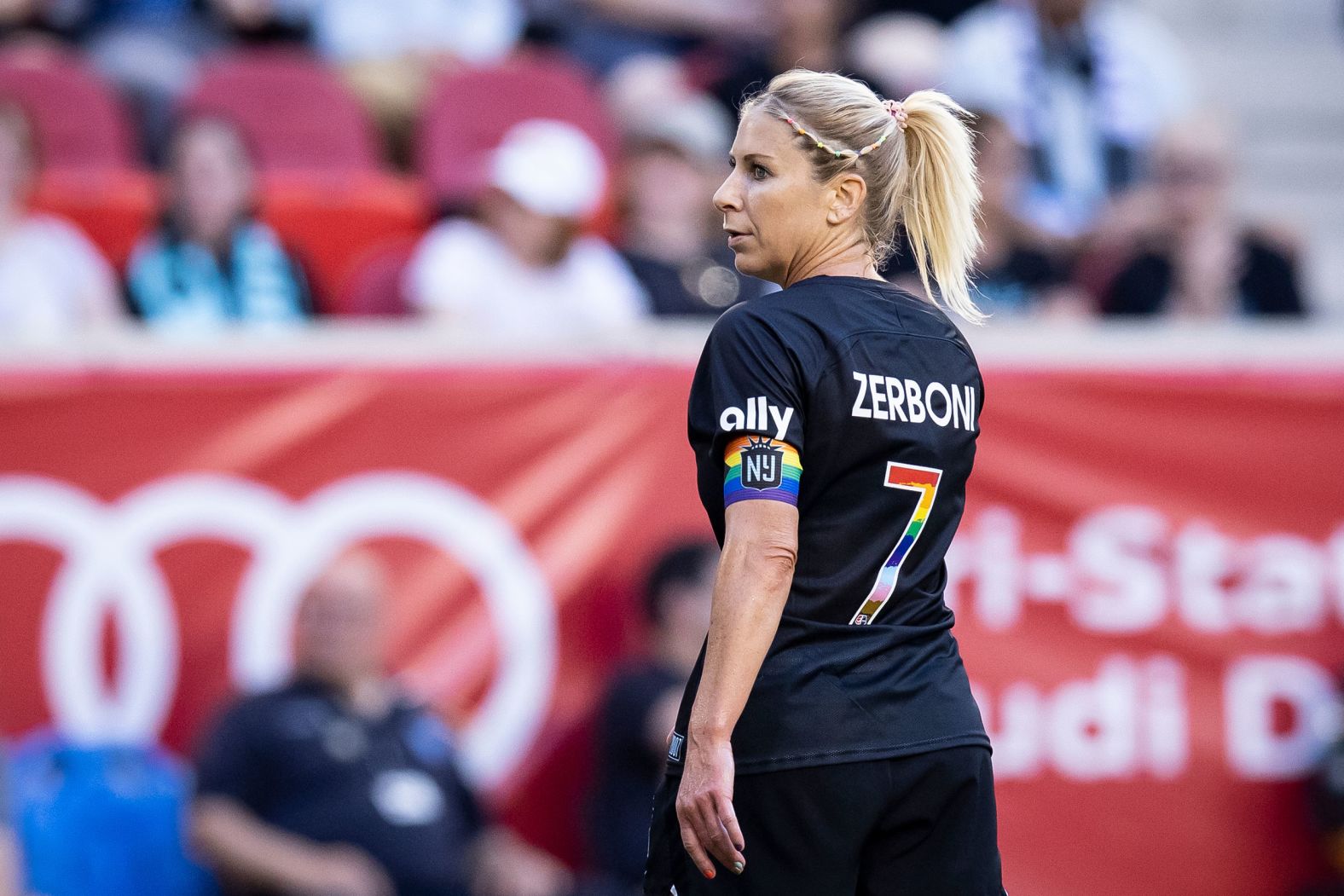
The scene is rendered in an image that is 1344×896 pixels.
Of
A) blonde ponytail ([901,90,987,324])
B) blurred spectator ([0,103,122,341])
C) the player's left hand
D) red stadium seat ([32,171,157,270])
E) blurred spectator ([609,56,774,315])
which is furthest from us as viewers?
red stadium seat ([32,171,157,270])

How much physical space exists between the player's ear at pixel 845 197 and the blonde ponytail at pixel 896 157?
0.04ft

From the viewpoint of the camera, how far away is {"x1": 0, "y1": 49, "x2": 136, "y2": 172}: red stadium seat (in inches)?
280

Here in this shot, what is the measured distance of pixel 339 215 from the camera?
722cm

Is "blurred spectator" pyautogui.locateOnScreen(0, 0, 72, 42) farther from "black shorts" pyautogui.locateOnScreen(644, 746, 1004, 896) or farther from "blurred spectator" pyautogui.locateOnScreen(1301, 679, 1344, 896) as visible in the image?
"black shorts" pyautogui.locateOnScreen(644, 746, 1004, 896)

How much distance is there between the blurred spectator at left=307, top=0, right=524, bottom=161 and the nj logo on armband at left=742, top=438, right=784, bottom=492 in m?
5.80

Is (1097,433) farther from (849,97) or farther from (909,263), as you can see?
(849,97)

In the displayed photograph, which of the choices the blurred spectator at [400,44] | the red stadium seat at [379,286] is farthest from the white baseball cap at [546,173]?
the blurred spectator at [400,44]

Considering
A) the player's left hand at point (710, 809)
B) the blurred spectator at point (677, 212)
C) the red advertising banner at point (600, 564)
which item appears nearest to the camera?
the player's left hand at point (710, 809)

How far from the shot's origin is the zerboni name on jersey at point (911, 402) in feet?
8.05

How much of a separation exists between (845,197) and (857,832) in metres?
0.93

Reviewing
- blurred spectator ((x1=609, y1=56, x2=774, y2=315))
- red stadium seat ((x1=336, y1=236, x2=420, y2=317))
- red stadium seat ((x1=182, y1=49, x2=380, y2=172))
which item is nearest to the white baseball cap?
blurred spectator ((x1=609, y1=56, x2=774, y2=315))

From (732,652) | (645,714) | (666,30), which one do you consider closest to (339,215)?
(666,30)

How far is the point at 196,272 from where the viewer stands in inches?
252

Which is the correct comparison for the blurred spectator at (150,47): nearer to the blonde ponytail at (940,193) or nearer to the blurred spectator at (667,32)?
the blurred spectator at (667,32)
